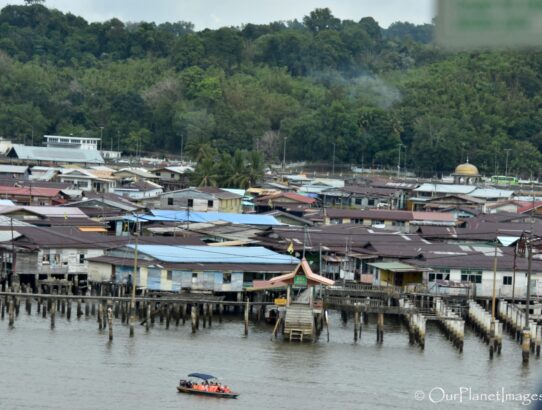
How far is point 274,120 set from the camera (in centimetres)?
8000

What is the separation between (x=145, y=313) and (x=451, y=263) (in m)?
7.52

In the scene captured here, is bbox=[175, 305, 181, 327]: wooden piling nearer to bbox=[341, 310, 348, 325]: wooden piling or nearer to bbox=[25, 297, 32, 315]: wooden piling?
bbox=[25, 297, 32, 315]: wooden piling

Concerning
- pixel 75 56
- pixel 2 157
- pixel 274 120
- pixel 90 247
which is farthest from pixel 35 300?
pixel 75 56

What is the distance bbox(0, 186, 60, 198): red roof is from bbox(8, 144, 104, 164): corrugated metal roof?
54.7 feet

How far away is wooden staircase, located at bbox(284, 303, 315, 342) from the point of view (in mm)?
23562

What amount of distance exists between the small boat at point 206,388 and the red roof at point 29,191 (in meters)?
27.2

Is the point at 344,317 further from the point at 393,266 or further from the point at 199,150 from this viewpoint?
the point at 199,150

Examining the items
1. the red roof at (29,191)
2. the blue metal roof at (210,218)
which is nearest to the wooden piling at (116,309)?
the blue metal roof at (210,218)

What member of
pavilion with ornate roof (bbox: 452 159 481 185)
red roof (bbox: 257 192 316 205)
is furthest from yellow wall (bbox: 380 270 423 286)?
pavilion with ornate roof (bbox: 452 159 481 185)

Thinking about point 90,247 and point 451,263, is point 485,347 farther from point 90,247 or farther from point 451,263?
point 90,247

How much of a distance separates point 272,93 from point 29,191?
138 feet

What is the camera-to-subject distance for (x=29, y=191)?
4447 cm

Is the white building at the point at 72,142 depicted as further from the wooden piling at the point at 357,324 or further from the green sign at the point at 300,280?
the green sign at the point at 300,280

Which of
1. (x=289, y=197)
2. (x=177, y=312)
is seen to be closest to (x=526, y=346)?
(x=177, y=312)
